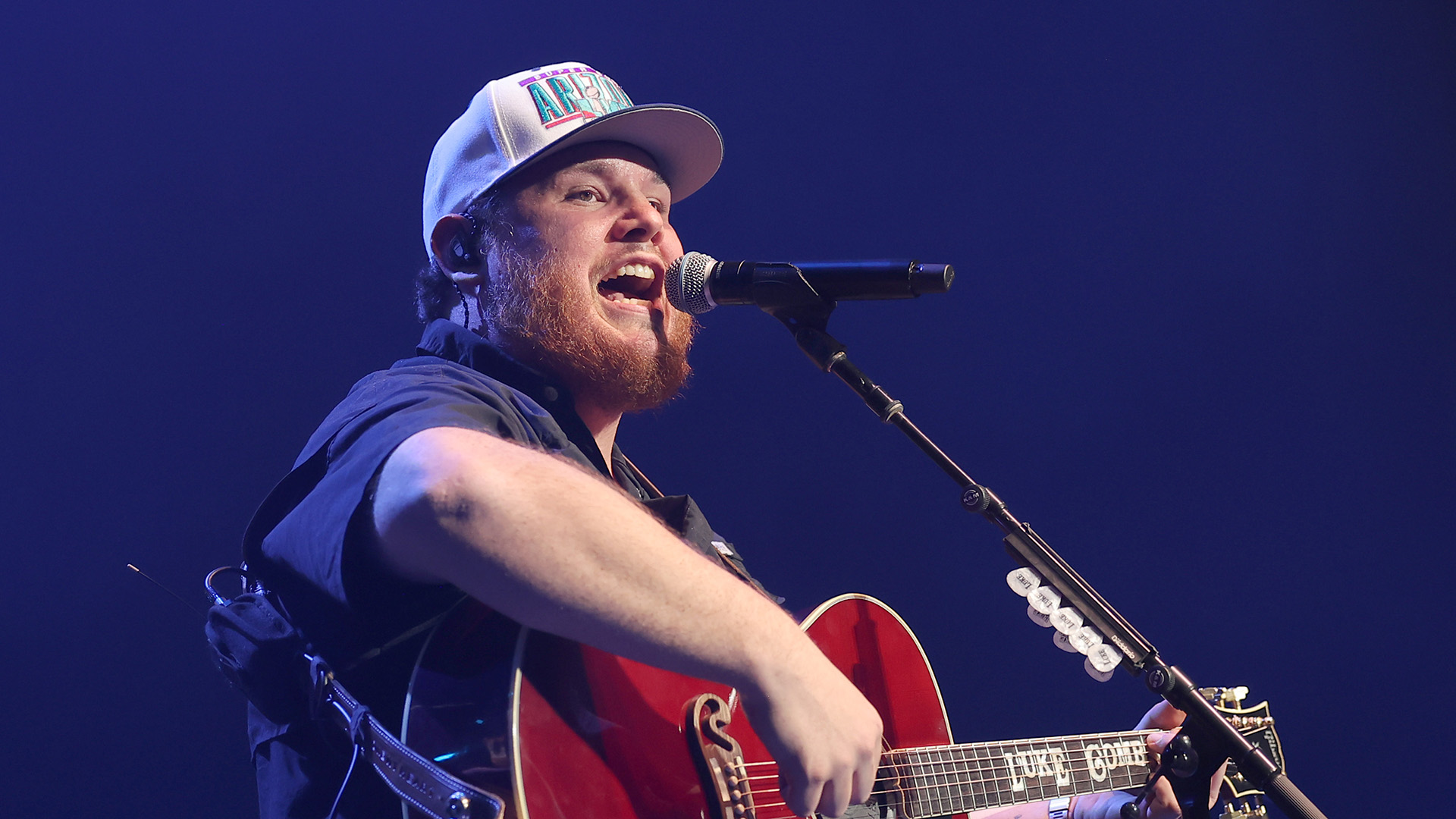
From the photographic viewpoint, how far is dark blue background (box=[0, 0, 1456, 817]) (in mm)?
2078

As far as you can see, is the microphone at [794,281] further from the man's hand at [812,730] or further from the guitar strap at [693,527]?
the man's hand at [812,730]

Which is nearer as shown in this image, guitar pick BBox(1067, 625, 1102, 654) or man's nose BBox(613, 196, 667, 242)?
guitar pick BBox(1067, 625, 1102, 654)

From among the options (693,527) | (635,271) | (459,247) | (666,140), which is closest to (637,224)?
(635,271)

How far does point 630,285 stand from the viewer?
1.90 meters

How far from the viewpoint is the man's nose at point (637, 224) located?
1.87m

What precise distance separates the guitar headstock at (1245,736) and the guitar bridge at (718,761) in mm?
938

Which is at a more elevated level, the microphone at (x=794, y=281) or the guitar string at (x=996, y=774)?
the microphone at (x=794, y=281)

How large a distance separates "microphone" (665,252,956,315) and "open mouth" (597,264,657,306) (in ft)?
0.76

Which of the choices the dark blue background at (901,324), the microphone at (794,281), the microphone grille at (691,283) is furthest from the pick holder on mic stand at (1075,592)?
the dark blue background at (901,324)

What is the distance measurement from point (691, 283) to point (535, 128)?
0.51 metres

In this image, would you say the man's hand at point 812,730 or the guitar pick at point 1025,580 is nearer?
the man's hand at point 812,730

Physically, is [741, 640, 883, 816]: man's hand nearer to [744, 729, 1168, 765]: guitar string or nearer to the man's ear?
[744, 729, 1168, 765]: guitar string

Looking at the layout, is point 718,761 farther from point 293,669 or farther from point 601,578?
point 293,669

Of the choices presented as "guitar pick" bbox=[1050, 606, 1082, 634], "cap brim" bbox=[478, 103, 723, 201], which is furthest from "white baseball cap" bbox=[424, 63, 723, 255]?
"guitar pick" bbox=[1050, 606, 1082, 634]
